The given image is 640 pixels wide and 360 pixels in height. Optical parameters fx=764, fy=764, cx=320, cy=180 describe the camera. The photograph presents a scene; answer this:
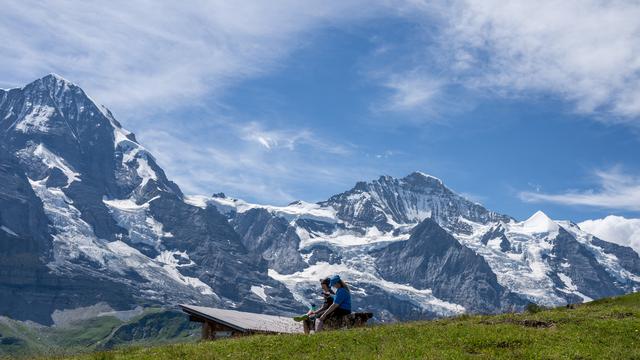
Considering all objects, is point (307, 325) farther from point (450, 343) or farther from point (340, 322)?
point (450, 343)

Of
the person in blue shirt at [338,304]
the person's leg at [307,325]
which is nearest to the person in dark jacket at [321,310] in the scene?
the person's leg at [307,325]

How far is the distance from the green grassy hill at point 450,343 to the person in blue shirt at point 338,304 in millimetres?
2113

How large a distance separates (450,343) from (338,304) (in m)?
6.91

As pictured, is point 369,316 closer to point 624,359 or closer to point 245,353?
point 245,353

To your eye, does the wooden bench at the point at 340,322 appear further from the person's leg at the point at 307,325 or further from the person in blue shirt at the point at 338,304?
the person's leg at the point at 307,325

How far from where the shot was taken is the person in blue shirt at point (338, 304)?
3219cm

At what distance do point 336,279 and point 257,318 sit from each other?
14.4 metres

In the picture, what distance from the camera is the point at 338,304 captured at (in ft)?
106

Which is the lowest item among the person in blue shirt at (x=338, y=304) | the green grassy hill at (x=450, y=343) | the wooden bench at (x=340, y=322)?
the green grassy hill at (x=450, y=343)

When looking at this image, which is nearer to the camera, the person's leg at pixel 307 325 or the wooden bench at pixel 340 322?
the wooden bench at pixel 340 322

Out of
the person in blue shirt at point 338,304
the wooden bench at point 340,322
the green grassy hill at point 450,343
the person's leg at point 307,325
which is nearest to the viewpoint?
the green grassy hill at point 450,343

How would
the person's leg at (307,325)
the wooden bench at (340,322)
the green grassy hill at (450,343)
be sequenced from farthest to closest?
1. the person's leg at (307,325)
2. the wooden bench at (340,322)
3. the green grassy hill at (450,343)

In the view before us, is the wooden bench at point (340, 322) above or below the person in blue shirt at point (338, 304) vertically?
below

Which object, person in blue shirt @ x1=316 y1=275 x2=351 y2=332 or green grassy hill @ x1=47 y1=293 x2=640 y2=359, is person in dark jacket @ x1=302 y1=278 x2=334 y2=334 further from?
green grassy hill @ x1=47 y1=293 x2=640 y2=359
